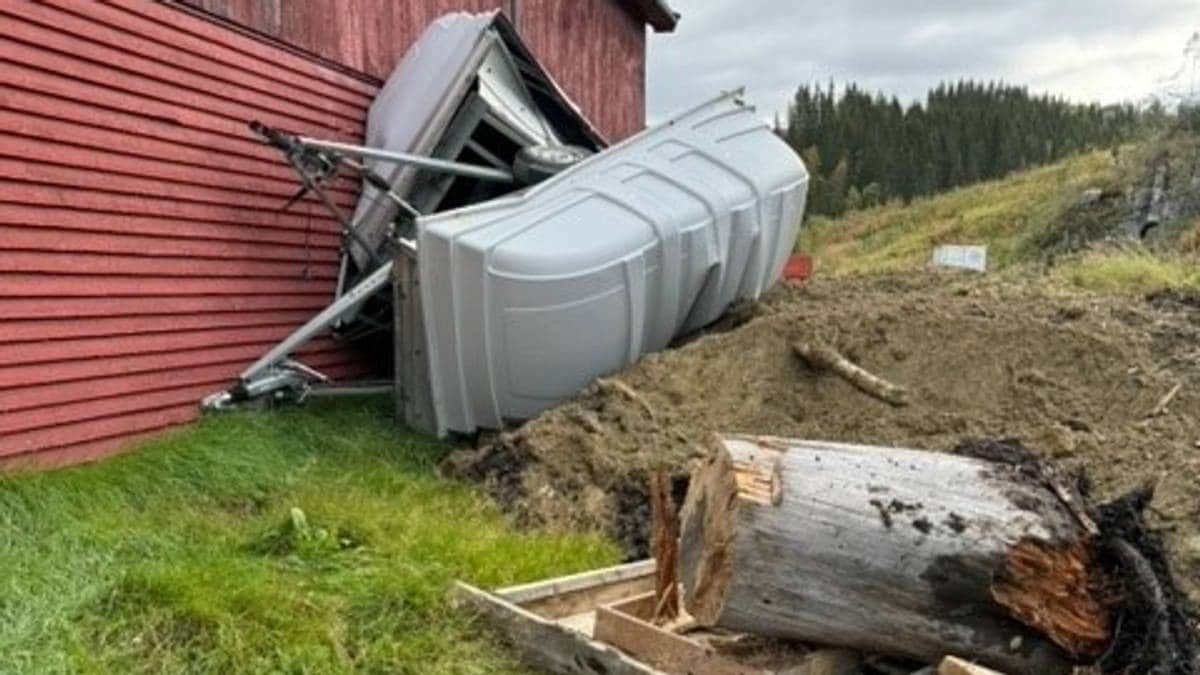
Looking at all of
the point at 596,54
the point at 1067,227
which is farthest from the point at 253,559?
the point at 1067,227

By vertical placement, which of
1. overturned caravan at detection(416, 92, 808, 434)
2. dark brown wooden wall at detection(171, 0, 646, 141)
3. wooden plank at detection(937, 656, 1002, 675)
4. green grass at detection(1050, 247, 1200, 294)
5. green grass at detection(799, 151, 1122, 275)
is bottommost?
green grass at detection(799, 151, 1122, 275)

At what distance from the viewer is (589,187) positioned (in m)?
7.50

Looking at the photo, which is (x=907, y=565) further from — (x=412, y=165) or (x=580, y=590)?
(x=412, y=165)

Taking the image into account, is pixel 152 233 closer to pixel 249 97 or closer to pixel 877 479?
pixel 249 97

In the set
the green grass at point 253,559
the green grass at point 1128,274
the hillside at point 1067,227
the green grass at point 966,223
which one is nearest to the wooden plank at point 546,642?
the green grass at point 253,559

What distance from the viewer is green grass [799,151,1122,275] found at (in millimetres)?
22688

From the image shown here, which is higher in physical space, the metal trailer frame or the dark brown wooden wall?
the dark brown wooden wall

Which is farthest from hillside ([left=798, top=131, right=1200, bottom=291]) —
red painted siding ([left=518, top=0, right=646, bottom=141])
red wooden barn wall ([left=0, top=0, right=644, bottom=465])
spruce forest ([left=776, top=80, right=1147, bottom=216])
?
spruce forest ([left=776, top=80, right=1147, bottom=216])

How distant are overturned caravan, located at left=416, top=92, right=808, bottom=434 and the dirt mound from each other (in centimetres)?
31

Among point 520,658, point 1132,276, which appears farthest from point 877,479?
point 1132,276

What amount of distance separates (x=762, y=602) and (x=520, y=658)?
943mm

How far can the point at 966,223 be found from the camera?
97.1ft

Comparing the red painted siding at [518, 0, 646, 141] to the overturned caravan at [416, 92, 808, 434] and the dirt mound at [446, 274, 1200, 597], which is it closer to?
the overturned caravan at [416, 92, 808, 434]

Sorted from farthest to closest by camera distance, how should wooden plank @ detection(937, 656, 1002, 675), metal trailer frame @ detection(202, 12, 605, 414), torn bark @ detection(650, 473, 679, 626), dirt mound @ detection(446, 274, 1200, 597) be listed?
1. metal trailer frame @ detection(202, 12, 605, 414)
2. dirt mound @ detection(446, 274, 1200, 597)
3. torn bark @ detection(650, 473, 679, 626)
4. wooden plank @ detection(937, 656, 1002, 675)
